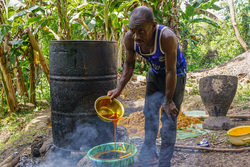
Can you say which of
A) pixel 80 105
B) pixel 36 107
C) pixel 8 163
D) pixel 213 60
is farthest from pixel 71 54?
pixel 213 60

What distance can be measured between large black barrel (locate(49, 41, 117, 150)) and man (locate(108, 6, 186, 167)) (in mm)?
332

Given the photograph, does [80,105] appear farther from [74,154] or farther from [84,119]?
[74,154]

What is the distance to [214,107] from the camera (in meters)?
3.94

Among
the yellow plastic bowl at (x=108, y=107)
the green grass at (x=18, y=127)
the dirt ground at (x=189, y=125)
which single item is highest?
the yellow plastic bowl at (x=108, y=107)

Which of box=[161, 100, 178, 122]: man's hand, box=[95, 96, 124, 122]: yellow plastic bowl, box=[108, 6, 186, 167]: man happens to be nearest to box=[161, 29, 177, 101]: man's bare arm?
box=[108, 6, 186, 167]: man

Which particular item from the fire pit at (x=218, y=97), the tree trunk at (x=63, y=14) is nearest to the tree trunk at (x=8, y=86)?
the tree trunk at (x=63, y=14)

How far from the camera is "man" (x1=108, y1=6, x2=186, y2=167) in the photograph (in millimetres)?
1953

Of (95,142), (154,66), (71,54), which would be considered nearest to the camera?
(154,66)

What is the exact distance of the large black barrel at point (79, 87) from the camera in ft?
8.37

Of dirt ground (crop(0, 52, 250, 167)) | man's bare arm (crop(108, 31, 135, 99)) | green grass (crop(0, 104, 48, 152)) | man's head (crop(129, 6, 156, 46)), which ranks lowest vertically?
green grass (crop(0, 104, 48, 152))

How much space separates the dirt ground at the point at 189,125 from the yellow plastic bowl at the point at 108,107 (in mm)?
872

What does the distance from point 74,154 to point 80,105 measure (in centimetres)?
56

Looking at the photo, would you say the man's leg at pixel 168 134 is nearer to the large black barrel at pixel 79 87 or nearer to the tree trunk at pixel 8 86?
the large black barrel at pixel 79 87

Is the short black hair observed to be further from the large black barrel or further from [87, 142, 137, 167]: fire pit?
[87, 142, 137, 167]: fire pit
